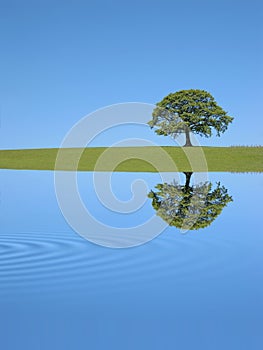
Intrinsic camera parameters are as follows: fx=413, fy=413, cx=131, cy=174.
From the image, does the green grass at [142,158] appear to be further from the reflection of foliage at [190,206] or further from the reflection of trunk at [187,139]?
the reflection of foliage at [190,206]

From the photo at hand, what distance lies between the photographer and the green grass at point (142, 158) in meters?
25.8

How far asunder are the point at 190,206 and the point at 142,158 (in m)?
17.6

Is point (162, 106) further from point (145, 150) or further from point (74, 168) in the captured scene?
point (74, 168)

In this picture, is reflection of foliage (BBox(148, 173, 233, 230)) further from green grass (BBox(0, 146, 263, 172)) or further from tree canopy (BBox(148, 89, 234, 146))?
tree canopy (BBox(148, 89, 234, 146))

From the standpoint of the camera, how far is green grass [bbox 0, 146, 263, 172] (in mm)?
25837

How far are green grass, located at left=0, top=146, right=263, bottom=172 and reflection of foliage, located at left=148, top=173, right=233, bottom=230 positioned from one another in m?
11.1

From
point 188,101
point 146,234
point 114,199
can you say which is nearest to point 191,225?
point 146,234

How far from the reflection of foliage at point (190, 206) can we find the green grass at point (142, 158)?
1113cm

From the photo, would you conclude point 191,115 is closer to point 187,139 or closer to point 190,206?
point 187,139

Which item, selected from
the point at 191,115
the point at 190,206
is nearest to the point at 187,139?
the point at 191,115

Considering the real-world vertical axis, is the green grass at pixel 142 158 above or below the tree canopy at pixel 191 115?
below

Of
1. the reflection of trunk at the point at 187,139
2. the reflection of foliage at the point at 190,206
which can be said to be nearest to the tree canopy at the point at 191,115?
the reflection of trunk at the point at 187,139

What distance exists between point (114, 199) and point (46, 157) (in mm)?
19738

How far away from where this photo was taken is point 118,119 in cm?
855
